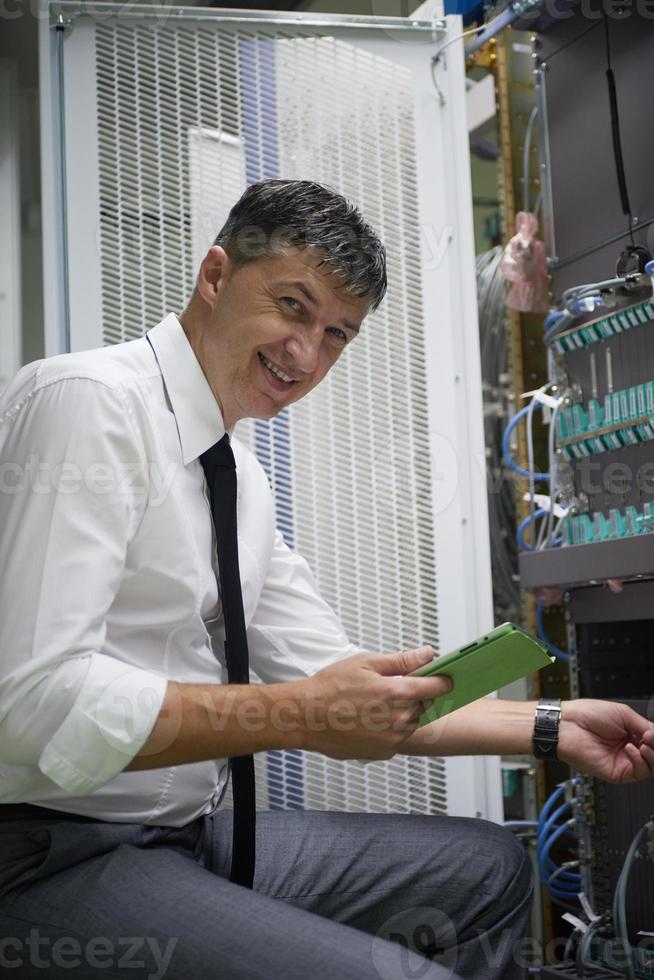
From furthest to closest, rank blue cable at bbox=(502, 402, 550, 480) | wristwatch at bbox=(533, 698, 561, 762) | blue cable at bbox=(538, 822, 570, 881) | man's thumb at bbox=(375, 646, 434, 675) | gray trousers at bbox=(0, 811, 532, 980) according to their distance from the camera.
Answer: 1. blue cable at bbox=(502, 402, 550, 480)
2. blue cable at bbox=(538, 822, 570, 881)
3. wristwatch at bbox=(533, 698, 561, 762)
4. man's thumb at bbox=(375, 646, 434, 675)
5. gray trousers at bbox=(0, 811, 532, 980)

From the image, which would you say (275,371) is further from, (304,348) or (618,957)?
(618,957)

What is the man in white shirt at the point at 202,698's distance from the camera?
3.34 feet

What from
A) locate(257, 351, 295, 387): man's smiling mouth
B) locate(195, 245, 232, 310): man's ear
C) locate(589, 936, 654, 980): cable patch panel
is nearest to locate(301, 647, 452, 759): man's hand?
locate(257, 351, 295, 387): man's smiling mouth

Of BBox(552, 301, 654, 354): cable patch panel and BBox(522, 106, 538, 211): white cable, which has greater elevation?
BBox(522, 106, 538, 211): white cable

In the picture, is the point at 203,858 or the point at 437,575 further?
the point at 437,575

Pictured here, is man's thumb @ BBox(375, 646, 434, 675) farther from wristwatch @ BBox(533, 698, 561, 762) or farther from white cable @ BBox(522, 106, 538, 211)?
white cable @ BBox(522, 106, 538, 211)

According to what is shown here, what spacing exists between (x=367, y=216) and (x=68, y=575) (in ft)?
3.52

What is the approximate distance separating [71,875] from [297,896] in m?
0.38

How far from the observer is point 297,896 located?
1358 mm

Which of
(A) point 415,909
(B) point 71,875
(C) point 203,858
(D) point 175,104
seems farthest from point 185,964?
(D) point 175,104

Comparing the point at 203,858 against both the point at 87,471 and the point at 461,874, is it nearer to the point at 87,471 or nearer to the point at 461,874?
the point at 461,874

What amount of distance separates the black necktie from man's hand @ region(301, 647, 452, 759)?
22 cm

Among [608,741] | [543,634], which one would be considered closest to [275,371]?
[608,741]

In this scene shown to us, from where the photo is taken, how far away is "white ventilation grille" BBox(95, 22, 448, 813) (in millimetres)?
1826
